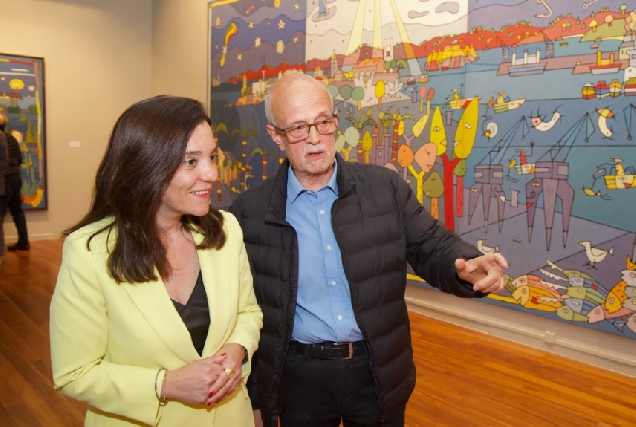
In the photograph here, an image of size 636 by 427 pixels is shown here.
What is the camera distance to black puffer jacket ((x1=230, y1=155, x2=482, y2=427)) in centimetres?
167

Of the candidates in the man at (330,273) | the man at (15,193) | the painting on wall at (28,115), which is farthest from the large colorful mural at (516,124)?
the painting on wall at (28,115)

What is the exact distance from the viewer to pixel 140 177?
131 cm

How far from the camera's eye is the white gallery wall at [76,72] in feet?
26.2

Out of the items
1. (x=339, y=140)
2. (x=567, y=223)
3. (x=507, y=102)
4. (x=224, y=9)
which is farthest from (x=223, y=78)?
(x=567, y=223)

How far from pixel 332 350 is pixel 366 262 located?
304mm

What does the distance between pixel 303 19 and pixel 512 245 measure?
11.4 feet

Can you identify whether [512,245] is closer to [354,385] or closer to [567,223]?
[567,223]

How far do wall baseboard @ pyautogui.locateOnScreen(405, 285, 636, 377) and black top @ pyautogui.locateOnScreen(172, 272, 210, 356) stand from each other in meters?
3.31

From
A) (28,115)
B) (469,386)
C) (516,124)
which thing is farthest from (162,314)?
(28,115)

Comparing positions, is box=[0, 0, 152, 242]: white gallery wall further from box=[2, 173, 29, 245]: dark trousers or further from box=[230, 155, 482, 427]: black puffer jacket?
box=[230, 155, 482, 427]: black puffer jacket

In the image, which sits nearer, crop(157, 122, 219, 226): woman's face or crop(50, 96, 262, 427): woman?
crop(50, 96, 262, 427): woman

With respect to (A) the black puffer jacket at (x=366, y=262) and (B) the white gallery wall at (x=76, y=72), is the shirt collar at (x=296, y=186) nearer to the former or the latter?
(A) the black puffer jacket at (x=366, y=262)

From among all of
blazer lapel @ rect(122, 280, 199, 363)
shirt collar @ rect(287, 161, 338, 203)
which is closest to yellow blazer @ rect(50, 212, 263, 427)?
blazer lapel @ rect(122, 280, 199, 363)

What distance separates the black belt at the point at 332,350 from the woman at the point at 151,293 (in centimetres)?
27
